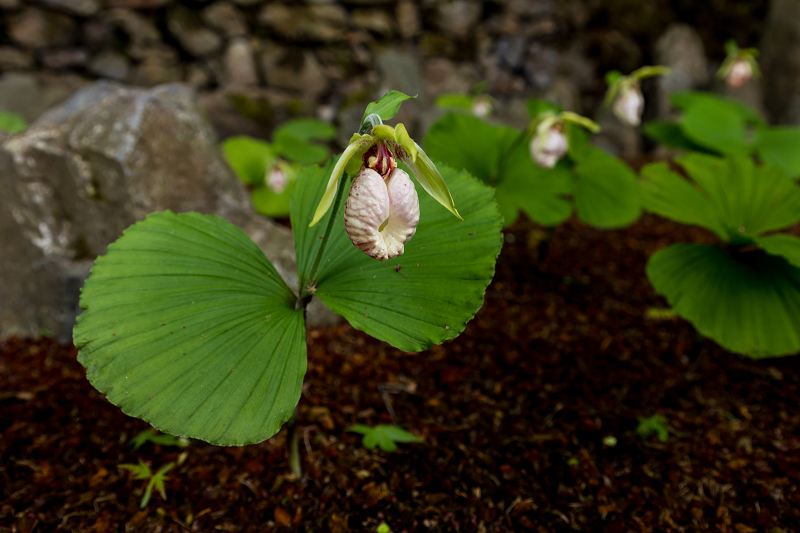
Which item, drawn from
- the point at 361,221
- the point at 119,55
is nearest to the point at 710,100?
the point at 361,221

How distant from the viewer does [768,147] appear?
256 centimetres

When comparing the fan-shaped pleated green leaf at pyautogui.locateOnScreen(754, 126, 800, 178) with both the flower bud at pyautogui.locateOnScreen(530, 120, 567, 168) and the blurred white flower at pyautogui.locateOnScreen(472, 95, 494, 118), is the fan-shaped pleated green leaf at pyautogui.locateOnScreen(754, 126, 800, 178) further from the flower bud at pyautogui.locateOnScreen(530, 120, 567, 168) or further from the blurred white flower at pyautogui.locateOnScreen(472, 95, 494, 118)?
the blurred white flower at pyautogui.locateOnScreen(472, 95, 494, 118)

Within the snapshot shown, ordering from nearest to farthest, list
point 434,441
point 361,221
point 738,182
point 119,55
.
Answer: point 361,221 < point 434,441 < point 738,182 < point 119,55

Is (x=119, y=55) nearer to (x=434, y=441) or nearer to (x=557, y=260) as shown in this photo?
(x=557, y=260)

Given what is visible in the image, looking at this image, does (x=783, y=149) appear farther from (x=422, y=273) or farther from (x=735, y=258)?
(x=422, y=273)

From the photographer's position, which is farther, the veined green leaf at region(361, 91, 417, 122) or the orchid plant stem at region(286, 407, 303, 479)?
the orchid plant stem at region(286, 407, 303, 479)

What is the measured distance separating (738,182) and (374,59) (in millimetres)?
3736

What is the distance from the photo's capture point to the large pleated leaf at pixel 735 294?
125 cm

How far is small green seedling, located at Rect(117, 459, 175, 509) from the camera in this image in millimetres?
1104

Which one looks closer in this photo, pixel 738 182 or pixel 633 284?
pixel 738 182

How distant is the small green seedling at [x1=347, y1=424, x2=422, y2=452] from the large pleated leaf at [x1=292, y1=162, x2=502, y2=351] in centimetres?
52

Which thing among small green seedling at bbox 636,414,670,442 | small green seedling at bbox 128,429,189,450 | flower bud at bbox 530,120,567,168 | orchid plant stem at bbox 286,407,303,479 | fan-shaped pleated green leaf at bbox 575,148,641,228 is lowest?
small green seedling at bbox 128,429,189,450

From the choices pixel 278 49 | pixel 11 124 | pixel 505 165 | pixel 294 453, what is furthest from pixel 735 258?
pixel 278 49

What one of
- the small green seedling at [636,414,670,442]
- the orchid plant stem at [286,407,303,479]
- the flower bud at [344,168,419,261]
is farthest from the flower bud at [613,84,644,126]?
the orchid plant stem at [286,407,303,479]
